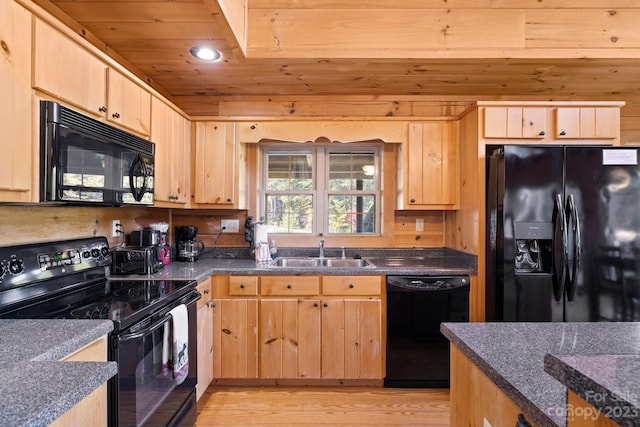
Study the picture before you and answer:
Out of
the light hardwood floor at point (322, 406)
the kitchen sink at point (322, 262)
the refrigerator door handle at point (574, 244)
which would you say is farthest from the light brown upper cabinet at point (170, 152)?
the refrigerator door handle at point (574, 244)

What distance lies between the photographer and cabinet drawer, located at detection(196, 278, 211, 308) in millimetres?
2271

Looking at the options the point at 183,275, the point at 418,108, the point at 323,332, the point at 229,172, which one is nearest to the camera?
the point at 183,275

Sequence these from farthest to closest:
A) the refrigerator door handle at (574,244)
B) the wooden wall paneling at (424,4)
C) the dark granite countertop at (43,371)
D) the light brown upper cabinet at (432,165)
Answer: the light brown upper cabinet at (432,165) < the wooden wall paneling at (424,4) < the refrigerator door handle at (574,244) < the dark granite countertop at (43,371)

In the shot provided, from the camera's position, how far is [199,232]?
316cm

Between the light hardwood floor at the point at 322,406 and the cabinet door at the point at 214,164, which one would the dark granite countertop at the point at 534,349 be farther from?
the cabinet door at the point at 214,164

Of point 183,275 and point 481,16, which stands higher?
point 481,16

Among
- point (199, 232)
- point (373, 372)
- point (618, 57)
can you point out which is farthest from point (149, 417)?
point (618, 57)

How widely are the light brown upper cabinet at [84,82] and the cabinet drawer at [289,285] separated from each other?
1254mm

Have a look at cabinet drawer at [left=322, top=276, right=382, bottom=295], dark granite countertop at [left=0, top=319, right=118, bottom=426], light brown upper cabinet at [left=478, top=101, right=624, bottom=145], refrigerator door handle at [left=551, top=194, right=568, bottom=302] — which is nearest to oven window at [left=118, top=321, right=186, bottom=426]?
dark granite countertop at [left=0, top=319, right=118, bottom=426]

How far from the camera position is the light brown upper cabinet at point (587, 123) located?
95.7 inches

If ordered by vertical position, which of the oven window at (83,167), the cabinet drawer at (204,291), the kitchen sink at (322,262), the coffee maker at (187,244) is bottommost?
the cabinet drawer at (204,291)

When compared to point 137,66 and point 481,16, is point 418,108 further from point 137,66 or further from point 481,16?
point 137,66

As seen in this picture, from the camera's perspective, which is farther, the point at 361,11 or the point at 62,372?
the point at 361,11

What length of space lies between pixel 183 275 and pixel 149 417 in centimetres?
85
